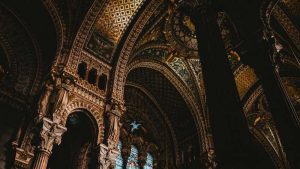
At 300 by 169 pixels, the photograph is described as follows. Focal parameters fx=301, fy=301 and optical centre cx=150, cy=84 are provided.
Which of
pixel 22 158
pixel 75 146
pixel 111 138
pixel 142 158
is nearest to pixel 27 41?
pixel 75 146

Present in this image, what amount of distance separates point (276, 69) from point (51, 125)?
5243 mm

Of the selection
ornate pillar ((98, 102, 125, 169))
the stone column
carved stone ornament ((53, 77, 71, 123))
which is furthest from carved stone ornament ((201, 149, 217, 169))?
carved stone ornament ((53, 77, 71, 123))

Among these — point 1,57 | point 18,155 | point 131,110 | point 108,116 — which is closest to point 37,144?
point 18,155

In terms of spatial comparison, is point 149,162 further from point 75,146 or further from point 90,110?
point 90,110

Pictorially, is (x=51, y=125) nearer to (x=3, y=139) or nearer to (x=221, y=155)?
(x=3, y=139)

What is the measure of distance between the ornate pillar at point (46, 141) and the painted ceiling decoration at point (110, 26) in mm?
3097

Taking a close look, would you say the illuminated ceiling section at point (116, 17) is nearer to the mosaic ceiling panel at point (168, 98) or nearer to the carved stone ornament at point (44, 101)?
the carved stone ornament at point (44, 101)

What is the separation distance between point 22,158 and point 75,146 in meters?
1.76

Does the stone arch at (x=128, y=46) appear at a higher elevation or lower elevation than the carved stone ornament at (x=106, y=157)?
higher

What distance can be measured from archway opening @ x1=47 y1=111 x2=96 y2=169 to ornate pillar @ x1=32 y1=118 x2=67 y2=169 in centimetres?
120

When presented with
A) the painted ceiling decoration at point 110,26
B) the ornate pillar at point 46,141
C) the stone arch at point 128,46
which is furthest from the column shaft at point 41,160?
the painted ceiling decoration at point 110,26

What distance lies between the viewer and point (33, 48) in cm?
979

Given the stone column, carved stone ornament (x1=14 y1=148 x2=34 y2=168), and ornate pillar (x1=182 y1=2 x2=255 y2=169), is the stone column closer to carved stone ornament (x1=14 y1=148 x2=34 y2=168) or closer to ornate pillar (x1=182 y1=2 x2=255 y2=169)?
ornate pillar (x1=182 y1=2 x2=255 y2=169)

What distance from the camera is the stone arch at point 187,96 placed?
40.3ft
